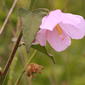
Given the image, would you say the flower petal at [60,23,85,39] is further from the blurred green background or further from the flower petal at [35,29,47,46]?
the blurred green background

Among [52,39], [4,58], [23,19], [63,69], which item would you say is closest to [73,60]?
[63,69]

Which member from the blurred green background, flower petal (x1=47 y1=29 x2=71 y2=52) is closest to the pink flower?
flower petal (x1=47 y1=29 x2=71 y2=52)

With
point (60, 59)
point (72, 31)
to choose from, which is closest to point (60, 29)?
point (72, 31)

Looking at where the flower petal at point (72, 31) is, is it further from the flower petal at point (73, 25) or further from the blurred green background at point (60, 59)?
the blurred green background at point (60, 59)

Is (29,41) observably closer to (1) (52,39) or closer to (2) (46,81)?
(1) (52,39)

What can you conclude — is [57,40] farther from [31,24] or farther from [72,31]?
[31,24]

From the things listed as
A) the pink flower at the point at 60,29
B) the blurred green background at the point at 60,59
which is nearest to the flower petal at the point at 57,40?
the pink flower at the point at 60,29
